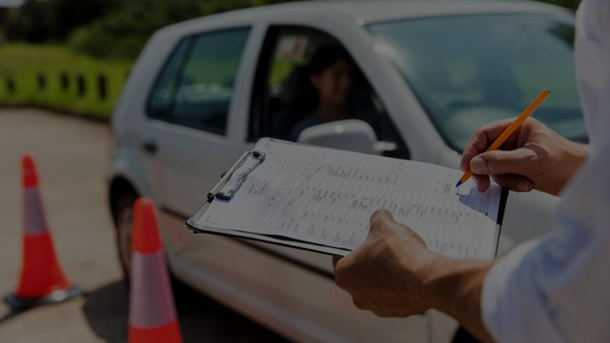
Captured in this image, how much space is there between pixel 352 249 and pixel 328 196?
0.16 metres

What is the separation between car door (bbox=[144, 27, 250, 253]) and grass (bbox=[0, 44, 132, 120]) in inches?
342

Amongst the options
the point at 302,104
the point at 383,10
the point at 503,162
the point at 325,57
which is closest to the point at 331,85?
the point at 325,57

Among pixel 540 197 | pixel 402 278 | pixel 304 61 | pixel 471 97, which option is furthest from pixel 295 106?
pixel 402 278

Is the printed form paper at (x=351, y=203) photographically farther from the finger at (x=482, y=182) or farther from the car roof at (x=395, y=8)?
the car roof at (x=395, y=8)

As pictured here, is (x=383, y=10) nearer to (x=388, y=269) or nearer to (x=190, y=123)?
(x=190, y=123)

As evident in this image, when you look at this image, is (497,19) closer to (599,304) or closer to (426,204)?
(426,204)

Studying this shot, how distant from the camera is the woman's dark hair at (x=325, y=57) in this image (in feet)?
11.4

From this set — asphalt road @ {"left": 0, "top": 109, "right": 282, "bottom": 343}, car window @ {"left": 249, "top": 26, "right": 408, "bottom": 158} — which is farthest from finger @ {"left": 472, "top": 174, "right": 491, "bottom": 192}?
asphalt road @ {"left": 0, "top": 109, "right": 282, "bottom": 343}

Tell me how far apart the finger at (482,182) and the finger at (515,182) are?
45 mm

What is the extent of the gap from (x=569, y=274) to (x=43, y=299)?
4.13 metres

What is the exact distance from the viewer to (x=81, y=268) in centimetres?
519

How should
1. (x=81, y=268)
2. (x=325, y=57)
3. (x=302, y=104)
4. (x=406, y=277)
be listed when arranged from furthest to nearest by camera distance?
(x=81, y=268)
(x=302, y=104)
(x=325, y=57)
(x=406, y=277)

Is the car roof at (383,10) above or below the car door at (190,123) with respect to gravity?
above

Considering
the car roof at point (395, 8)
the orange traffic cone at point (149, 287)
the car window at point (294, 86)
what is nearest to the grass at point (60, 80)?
the car window at point (294, 86)
